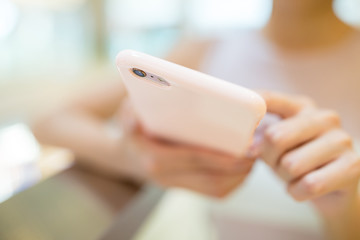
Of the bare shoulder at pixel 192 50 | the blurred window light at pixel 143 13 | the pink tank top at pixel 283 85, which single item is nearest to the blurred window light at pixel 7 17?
the blurred window light at pixel 143 13

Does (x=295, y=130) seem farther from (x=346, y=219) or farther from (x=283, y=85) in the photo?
→ (x=283, y=85)

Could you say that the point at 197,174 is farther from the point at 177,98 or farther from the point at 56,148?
the point at 56,148

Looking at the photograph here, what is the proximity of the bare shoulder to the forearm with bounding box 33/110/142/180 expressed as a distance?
0.67 feet

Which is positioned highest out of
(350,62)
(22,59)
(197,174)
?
(350,62)

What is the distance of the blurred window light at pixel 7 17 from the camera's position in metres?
2.26

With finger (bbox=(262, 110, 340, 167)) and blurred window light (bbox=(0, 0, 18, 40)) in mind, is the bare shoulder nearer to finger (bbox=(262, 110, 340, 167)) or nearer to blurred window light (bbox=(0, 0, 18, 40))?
finger (bbox=(262, 110, 340, 167))

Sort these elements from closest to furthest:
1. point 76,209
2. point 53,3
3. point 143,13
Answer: point 76,209, point 53,3, point 143,13

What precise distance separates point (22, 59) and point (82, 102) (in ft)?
8.13

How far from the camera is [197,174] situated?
1.09 feet

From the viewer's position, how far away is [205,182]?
0.33 meters

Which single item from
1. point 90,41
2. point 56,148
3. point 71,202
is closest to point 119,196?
point 71,202

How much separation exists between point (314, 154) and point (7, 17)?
9.23 feet

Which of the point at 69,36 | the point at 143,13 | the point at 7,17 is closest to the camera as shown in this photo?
the point at 7,17

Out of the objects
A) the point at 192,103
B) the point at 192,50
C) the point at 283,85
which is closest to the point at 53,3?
the point at 192,50
